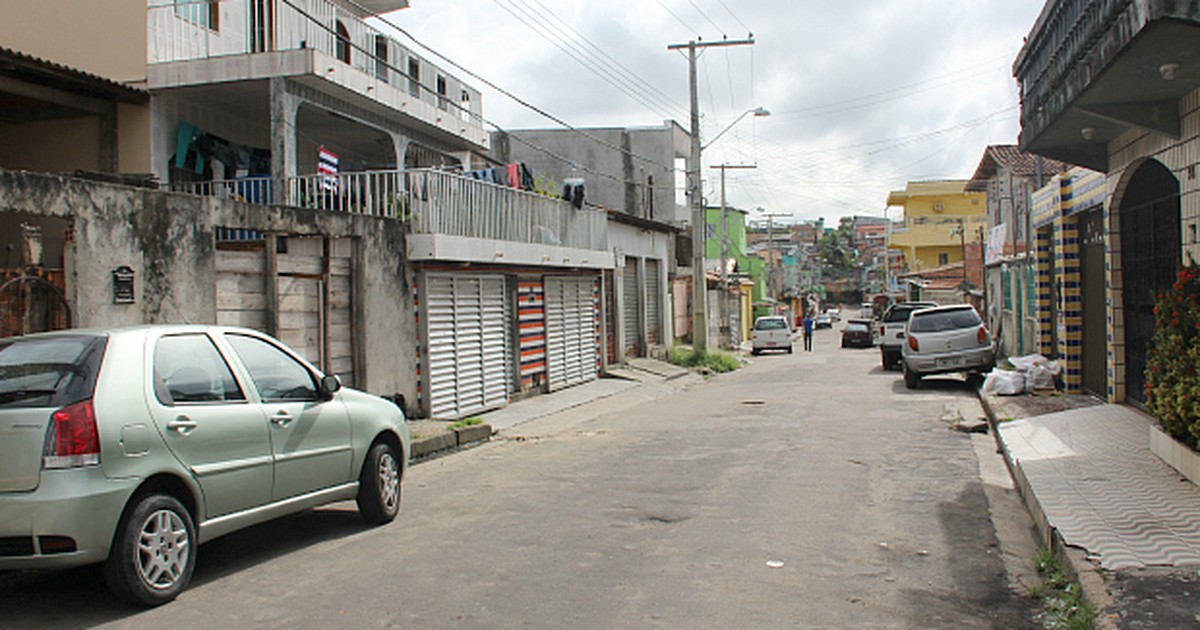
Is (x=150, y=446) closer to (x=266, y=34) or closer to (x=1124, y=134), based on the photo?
(x=1124, y=134)

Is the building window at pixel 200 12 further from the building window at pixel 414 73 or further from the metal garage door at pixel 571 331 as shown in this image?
the metal garage door at pixel 571 331

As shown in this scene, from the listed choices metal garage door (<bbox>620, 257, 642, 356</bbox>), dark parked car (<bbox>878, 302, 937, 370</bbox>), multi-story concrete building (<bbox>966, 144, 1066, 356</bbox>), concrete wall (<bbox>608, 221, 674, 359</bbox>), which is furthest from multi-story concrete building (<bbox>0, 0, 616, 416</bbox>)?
dark parked car (<bbox>878, 302, 937, 370</bbox>)

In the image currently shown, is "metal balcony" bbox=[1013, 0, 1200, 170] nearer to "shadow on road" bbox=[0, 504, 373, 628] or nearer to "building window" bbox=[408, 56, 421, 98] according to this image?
"shadow on road" bbox=[0, 504, 373, 628]

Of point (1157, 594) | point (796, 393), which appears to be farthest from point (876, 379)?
point (1157, 594)

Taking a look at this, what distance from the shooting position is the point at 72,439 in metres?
5.08

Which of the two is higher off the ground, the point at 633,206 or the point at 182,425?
the point at 633,206

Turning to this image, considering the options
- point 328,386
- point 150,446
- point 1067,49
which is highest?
point 1067,49

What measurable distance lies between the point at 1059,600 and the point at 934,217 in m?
65.4

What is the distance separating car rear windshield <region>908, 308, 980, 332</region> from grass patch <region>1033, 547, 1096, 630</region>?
45.4 feet

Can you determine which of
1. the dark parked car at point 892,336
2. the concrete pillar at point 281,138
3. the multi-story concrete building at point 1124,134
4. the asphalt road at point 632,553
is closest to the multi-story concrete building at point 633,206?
the dark parked car at point 892,336

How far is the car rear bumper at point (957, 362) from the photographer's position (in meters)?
19.3

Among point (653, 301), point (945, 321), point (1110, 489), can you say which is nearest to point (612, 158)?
point (653, 301)

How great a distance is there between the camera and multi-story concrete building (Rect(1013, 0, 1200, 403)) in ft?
25.6

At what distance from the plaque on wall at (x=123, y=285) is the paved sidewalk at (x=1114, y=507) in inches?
337
